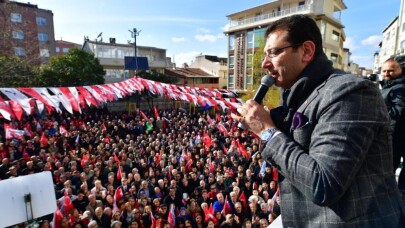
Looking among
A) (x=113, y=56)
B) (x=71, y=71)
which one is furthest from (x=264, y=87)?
(x=113, y=56)

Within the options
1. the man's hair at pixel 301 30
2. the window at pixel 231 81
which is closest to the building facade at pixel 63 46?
the window at pixel 231 81

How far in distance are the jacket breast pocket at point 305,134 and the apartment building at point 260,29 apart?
29923 mm

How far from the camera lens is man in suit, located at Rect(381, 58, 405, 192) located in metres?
2.57

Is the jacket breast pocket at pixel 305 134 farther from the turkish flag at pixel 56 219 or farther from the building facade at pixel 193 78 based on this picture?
the building facade at pixel 193 78

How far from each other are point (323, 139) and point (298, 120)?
16cm

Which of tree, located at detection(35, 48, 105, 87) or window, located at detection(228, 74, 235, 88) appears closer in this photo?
tree, located at detection(35, 48, 105, 87)

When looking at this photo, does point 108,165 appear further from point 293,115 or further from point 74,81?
point 74,81

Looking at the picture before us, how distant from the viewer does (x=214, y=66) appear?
154ft

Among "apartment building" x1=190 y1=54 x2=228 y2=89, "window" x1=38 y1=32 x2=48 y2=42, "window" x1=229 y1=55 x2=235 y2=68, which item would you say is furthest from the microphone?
"window" x1=38 y1=32 x2=48 y2=42

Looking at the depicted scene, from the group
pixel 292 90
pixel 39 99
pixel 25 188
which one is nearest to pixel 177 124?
pixel 39 99

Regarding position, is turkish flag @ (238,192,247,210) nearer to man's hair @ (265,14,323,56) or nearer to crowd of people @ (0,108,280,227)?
crowd of people @ (0,108,280,227)

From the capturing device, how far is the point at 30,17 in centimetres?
3572

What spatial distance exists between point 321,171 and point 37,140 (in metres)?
12.0

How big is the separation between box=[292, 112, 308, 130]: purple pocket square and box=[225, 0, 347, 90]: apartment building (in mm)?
29862
